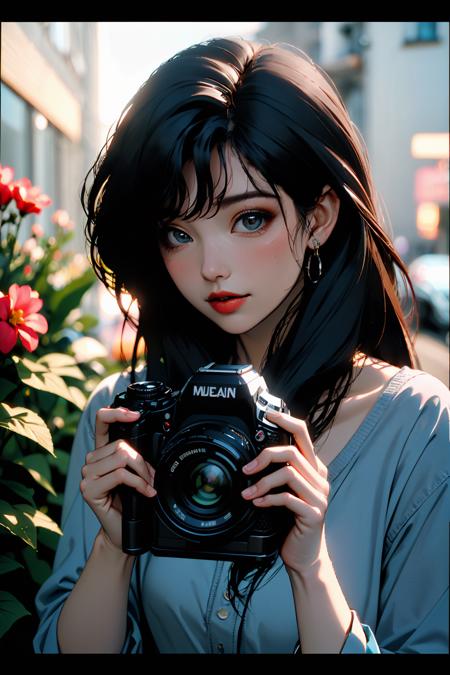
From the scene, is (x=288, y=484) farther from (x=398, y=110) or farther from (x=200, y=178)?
(x=398, y=110)

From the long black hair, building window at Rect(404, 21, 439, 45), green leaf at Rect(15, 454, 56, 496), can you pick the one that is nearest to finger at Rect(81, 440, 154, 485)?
the long black hair

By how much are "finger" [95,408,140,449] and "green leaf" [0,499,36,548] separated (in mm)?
378

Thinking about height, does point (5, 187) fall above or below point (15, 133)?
below

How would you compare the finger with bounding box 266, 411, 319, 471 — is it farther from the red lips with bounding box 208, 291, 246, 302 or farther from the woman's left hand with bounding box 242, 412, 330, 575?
the red lips with bounding box 208, 291, 246, 302

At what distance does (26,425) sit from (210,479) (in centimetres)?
61

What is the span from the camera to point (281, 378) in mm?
1408

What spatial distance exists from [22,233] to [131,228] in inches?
164

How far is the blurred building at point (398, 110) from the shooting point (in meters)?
15.6

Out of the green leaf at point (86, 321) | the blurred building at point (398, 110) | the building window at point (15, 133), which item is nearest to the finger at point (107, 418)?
the green leaf at point (86, 321)

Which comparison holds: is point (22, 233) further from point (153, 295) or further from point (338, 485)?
point (338, 485)

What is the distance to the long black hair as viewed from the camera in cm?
127

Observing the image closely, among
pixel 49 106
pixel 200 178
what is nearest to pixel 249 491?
pixel 200 178

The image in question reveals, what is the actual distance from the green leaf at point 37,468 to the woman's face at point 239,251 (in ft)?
2.37

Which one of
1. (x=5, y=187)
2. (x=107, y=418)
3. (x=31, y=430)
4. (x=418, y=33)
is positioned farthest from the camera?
(x=418, y=33)
